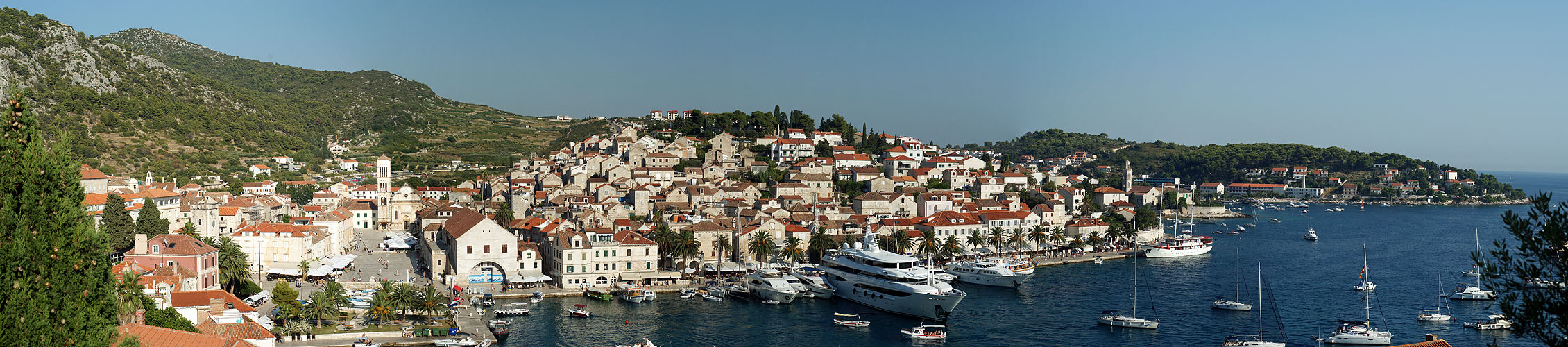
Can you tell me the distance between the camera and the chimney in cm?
3269

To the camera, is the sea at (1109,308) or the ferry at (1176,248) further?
the ferry at (1176,248)

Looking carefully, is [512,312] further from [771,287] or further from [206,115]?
[206,115]

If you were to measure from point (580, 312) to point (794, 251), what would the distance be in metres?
14.2

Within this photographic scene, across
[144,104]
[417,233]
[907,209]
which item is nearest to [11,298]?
[417,233]

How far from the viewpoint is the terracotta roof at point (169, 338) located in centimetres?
1515

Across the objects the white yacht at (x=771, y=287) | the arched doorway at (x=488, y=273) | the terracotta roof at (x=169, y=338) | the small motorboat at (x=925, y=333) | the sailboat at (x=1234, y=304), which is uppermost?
the terracotta roof at (x=169, y=338)

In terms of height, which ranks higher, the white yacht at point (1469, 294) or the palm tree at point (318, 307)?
the palm tree at point (318, 307)

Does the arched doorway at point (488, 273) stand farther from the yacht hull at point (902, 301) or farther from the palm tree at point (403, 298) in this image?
the yacht hull at point (902, 301)

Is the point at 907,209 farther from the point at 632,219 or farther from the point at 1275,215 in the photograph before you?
the point at 1275,215

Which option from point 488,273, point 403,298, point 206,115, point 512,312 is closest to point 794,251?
point 488,273

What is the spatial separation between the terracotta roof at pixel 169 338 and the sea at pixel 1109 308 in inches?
535

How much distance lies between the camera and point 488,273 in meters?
39.8

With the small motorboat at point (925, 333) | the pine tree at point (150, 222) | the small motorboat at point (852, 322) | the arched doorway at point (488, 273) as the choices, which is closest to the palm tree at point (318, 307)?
the arched doorway at point (488, 273)

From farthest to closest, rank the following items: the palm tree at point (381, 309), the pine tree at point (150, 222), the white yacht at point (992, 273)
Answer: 1. the white yacht at point (992, 273)
2. the pine tree at point (150, 222)
3. the palm tree at point (381, 309)
